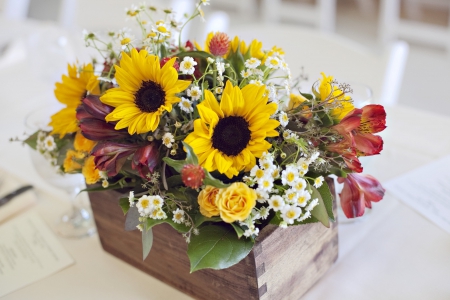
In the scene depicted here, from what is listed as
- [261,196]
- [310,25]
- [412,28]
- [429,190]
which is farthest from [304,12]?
[261,196]

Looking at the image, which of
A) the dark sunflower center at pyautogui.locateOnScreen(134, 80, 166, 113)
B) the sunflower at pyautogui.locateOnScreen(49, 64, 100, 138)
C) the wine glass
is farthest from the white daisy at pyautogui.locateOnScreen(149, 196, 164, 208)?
the wine glass

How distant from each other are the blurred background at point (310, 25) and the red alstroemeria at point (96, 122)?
53 centimetres

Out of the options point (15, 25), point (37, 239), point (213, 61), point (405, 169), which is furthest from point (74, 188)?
point (15, 25)

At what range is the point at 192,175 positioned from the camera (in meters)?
0.52

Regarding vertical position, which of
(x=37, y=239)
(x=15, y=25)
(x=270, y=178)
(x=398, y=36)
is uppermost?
(x=270, y=178)

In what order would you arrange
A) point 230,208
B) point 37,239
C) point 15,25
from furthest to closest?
point 15,25
point 37,239
point 230,208

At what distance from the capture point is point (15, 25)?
177cm

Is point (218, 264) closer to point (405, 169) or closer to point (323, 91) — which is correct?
point (323, 91)

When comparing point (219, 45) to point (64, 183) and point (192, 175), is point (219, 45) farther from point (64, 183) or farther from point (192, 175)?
point (64, 183)

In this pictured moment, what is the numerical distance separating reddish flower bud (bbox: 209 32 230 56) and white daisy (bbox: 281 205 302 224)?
23cm

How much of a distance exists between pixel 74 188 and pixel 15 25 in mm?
1128

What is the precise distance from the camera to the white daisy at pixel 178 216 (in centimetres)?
59

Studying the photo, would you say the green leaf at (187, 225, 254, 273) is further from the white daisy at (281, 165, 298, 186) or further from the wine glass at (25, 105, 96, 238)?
the wine glass at (25, 105, 96, 238)

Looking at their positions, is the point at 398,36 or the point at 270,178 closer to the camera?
the point at 270,178
